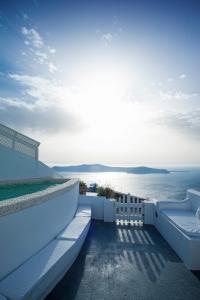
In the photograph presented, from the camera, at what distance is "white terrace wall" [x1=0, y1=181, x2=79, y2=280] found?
2.10 metres

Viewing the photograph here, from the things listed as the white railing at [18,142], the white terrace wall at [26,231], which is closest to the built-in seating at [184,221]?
the white terrace wall at [26,231]

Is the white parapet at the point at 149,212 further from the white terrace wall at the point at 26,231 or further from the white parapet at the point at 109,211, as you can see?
the white terrace wall at the point at 26,231

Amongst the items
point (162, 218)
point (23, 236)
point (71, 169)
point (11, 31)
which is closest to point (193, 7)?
point (11, 31)

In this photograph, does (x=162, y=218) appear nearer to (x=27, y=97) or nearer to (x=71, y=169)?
(x=27, y=97)

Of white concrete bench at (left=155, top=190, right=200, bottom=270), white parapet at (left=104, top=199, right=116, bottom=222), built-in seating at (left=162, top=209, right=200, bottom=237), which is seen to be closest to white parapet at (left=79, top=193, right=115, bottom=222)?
white parapet at (left=104, top=199, right=116, bottom=222)

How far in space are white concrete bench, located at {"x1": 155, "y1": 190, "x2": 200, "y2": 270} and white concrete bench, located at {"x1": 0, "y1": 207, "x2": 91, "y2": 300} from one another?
212 cm

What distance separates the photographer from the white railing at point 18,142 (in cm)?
623

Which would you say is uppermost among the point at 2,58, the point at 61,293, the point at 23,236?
the point at 2,58

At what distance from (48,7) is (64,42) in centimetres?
93

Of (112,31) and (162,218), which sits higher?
(112,31)

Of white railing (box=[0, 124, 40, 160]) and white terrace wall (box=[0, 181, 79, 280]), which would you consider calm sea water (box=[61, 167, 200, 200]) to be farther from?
white terrace wall (box=[0, 181, 79, 280])

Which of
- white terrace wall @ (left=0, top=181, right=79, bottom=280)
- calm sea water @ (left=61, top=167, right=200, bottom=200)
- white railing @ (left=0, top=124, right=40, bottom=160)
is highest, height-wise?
white railing @ (left=0, top=124, right=40, bottom=160)

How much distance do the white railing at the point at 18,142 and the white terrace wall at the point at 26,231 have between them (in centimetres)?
371

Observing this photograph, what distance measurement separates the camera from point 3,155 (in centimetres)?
600
